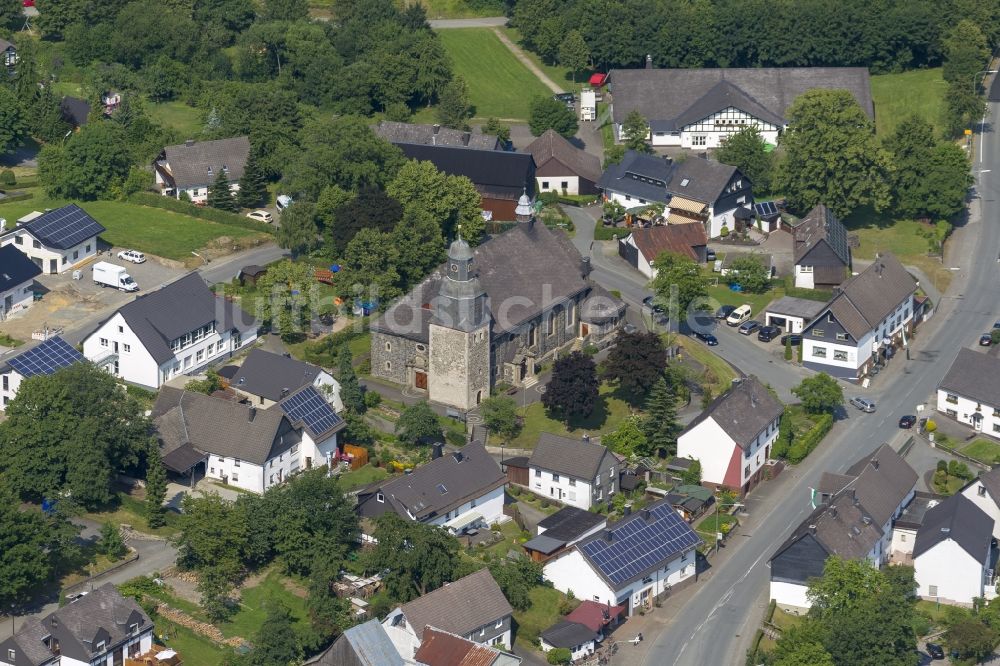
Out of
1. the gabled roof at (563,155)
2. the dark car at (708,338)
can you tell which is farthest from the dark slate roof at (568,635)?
the gabled roof at (563,155)

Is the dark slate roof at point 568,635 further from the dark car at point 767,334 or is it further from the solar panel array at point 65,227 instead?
the solar panel array at point 65,227

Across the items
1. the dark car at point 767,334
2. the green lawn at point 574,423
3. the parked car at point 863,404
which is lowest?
the parked car at point 863,404

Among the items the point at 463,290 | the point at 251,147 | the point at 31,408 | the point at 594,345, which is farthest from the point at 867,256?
the point at 31,408

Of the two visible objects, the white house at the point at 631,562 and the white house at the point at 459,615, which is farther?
the white house at the point at 631,562

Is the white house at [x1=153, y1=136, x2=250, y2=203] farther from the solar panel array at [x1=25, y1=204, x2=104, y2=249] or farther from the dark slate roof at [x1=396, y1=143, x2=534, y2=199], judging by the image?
the dark slate roof at [x1=396, y1=143, x2=534, y2=199]

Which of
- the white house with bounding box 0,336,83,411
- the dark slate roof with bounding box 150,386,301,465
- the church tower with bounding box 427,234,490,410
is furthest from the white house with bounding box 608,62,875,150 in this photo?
the white house with bounding box 0,336,83,411

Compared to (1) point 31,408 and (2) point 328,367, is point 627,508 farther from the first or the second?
(1) point 31,408
